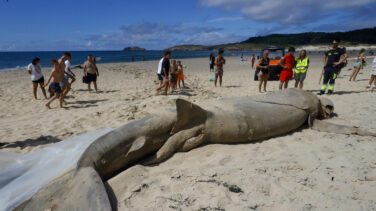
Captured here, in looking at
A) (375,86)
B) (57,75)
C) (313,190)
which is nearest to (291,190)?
(313,190)

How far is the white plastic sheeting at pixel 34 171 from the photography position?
235cm

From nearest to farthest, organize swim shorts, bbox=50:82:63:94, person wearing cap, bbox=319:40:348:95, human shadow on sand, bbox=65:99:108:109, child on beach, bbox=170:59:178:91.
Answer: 1. swim shorts, bbox=50:82:63:94
2. person wearing cap, bbox=319:40:348:95
3. human shadow on sand, bbox=65:99:108:109
4. child on beach, bbox=170:59:178:91

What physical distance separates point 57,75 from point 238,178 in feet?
22.6

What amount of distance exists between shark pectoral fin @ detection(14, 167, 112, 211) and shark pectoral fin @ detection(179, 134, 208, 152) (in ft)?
4.72

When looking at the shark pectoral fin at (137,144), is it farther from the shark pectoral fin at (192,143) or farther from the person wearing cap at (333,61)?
the person wearing cap at (333,61)

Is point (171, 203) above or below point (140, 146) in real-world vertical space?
below

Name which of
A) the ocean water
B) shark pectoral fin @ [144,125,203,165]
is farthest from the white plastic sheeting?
the ocean water

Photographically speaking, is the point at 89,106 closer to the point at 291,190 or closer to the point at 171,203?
the point at 171,203

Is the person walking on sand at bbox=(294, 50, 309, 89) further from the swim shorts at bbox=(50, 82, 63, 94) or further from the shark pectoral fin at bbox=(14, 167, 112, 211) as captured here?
the swim shorts at bbox=(50, 82, 63, 94)

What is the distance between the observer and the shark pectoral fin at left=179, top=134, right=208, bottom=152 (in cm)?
347

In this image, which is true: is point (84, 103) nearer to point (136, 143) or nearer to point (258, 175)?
point (136, 143)

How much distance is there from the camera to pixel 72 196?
222 centimetres

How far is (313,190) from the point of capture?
8.16 ft

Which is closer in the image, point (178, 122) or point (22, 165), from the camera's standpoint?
point (22, 165)
